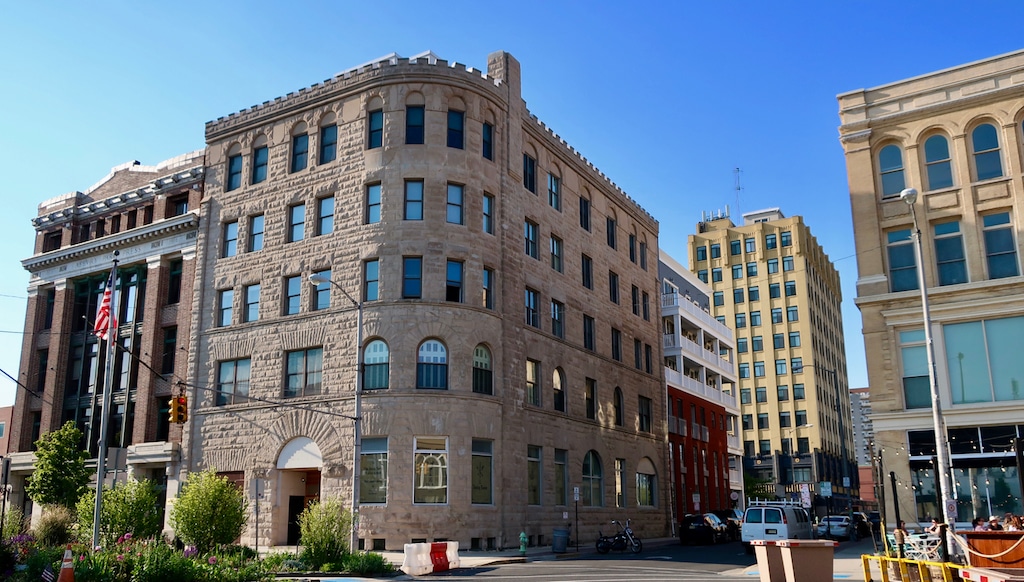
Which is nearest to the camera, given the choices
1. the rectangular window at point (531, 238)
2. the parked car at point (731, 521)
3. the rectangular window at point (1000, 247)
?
the rectangular window at point (1000, 247)

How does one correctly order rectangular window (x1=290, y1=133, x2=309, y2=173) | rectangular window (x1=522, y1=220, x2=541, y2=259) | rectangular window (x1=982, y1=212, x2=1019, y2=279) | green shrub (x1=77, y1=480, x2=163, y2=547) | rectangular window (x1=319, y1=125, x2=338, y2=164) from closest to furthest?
rectangular window (x1=982, y1=212, x2=1019, y2=279)
green shrub (x1=77, y1=480, x2=163, y2=547)
rectangular window (x1=319, y1=125, x2=338, y2=164)
rectangular window (x1=290, y1=133, x2=309, y2=173)
rectangular window (x1=522, y1=220, x2=541, y2=259)

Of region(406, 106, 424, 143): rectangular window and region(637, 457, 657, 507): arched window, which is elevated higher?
region(406, 106, 424, 143): rectangular window

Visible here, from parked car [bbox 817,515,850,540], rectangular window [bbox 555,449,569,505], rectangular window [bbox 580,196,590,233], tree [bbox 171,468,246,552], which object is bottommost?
parked car [bbox 817,515,850,540]

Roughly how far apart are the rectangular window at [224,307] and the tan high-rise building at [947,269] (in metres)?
27.8

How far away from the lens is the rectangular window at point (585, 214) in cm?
4776

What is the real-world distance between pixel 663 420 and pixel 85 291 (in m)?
35.5

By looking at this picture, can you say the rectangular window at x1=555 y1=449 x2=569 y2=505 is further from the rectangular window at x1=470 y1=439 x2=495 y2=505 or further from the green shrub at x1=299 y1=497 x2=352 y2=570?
the green shrub at x1=299 y1=497 x2=352 y2=570

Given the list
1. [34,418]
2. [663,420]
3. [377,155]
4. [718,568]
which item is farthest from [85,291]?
[718,568]

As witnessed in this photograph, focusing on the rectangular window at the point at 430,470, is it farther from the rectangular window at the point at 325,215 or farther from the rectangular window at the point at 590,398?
the rectangular window at the point at 590,398

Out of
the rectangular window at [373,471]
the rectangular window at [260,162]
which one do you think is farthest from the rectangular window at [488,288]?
the rectangular window at [260,162]

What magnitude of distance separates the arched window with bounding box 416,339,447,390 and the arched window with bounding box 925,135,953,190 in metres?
19.9

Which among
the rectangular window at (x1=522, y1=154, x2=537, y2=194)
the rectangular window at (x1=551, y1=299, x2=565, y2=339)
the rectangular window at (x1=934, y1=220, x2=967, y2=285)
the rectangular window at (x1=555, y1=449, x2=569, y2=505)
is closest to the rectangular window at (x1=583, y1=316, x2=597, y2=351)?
the rectangular window at (x1=551, y1=299, x2=565, y2=339)

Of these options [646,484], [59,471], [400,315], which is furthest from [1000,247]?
[59,471]

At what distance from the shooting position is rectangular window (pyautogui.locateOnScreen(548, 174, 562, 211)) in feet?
146
